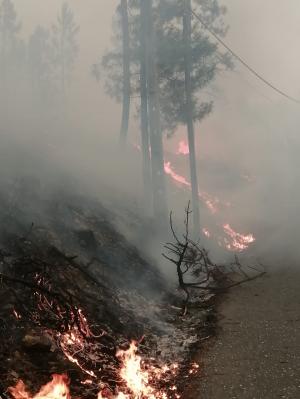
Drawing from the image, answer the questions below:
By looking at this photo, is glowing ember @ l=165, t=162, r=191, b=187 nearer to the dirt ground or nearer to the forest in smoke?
the forest in smoke

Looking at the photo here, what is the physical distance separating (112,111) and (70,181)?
115 ft

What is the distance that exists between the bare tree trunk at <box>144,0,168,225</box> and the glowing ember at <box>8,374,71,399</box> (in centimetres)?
1057

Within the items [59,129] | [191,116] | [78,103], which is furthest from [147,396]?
[78,103]

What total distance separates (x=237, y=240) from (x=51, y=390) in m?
16.9

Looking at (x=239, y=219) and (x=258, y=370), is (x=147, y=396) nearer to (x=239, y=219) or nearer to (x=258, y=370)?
(x=258, y=370)

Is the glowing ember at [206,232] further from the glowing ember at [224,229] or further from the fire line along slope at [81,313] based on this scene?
the fire line along slope at [81,313]

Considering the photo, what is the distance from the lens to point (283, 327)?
9.19 m

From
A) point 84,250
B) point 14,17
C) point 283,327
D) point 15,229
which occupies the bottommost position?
point 283,327

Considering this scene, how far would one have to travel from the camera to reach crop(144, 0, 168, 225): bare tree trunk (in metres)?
16.7

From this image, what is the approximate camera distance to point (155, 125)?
666 inches

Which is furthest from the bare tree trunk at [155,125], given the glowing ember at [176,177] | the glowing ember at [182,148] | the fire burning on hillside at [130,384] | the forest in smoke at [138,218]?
the glowing ember at [182,148]

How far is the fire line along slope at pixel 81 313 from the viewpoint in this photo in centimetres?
660

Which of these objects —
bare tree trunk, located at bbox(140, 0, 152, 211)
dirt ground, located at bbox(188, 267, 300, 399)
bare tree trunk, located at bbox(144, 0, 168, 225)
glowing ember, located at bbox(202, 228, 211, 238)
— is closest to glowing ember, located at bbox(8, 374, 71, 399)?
dirt ground, located at bbox(188, 267, 300, 399)

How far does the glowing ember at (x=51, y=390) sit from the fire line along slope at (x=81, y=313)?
0.07 feet
